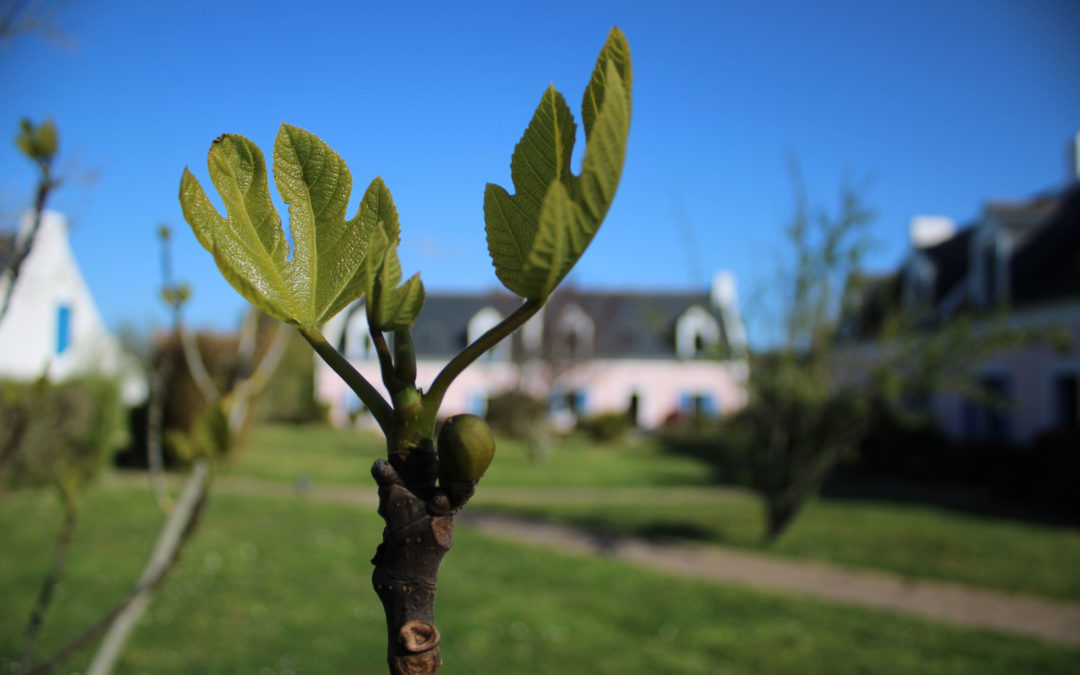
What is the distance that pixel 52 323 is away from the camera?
15.0 ft

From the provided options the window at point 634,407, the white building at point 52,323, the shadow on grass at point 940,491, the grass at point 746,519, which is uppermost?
the white building at point 52,323

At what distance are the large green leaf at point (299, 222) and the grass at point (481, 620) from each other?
5616 mm

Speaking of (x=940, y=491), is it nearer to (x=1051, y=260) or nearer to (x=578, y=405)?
(x=1051, y=260)

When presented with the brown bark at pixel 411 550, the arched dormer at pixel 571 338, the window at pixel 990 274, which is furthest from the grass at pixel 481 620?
the arched dormer at pixel 571 338

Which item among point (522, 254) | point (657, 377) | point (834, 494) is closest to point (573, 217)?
point (522, 254)

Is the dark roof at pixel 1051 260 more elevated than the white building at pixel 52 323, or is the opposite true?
the dark roof at pixel 1051 260

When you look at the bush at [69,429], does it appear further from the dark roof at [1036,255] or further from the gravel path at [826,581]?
the dark roof at [1036,255]

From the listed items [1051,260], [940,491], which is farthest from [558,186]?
[1051,260]

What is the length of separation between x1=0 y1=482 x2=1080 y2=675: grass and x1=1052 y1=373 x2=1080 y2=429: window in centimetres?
1047

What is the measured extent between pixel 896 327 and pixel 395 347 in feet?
36.8

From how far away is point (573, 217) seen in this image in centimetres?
47

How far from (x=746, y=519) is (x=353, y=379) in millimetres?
13630

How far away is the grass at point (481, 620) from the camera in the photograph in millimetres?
6352

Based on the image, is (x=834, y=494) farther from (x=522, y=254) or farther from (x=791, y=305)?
(x=522, y=254)
